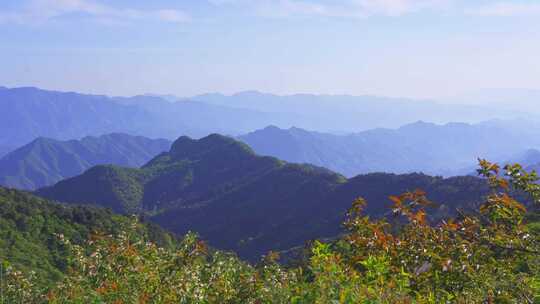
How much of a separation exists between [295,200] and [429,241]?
15921cm

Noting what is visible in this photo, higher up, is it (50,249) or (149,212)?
(50,249)

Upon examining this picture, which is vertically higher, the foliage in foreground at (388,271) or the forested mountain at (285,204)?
the foliage in foreground at (388,271)

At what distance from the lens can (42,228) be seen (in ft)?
255

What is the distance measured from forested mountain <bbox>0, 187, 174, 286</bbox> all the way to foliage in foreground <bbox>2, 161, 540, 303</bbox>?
54992 mm

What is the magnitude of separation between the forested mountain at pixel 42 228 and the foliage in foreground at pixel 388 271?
54992mm

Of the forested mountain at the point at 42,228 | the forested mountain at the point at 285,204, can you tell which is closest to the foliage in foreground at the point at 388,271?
the forested mountain at the point at 42,228

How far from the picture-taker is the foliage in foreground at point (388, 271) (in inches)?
222

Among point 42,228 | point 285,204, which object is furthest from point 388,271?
point 285,204

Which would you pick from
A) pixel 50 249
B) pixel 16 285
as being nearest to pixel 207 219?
pixel 50 249

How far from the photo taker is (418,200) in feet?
23.6

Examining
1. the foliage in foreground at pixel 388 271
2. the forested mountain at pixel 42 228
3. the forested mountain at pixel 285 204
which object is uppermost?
the foliage in foreground at pixel 388 271

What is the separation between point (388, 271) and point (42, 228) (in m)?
81.0

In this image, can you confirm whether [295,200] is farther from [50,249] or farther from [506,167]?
[506,167]

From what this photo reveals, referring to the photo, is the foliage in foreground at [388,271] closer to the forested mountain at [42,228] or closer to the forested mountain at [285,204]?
the forested mountain at [42,228]
